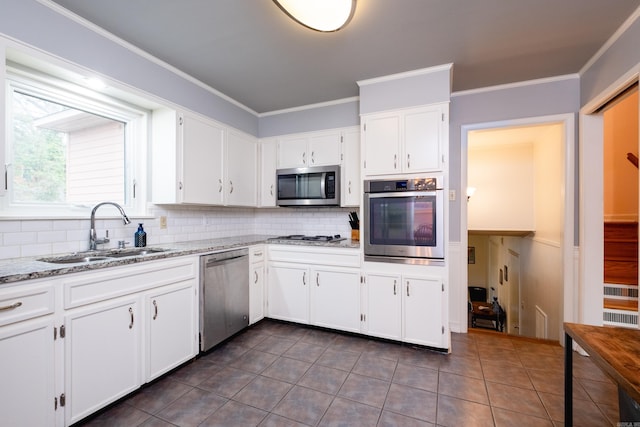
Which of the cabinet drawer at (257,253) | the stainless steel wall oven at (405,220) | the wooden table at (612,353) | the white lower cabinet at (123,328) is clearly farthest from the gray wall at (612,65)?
the white lower cabinet at (123,328)

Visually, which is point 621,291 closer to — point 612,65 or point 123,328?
point 612,65

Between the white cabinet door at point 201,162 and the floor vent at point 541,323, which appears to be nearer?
the white cabinet door at point 201,162

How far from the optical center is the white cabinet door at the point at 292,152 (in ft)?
10.9

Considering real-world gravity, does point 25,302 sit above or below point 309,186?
below

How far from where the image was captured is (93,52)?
1.94 m

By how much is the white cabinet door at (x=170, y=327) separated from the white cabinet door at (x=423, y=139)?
7.11ft

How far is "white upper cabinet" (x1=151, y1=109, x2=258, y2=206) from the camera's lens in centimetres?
252

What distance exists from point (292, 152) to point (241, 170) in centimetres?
65

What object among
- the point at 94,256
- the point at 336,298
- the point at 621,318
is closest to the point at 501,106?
the point at 621,318

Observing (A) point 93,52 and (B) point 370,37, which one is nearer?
(A) point 93,52

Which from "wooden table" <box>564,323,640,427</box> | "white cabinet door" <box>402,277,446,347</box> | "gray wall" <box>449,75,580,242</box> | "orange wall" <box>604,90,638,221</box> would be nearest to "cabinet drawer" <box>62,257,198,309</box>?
"white cabinet door" <box>402,277,446,347</box>

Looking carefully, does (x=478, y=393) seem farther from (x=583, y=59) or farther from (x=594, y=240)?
(x=583, y=59)

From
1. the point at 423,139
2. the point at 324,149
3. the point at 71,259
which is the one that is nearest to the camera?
the point at 71,259

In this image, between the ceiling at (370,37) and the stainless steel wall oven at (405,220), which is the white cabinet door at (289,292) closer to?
the stainless steel wall oven at (405,220)
